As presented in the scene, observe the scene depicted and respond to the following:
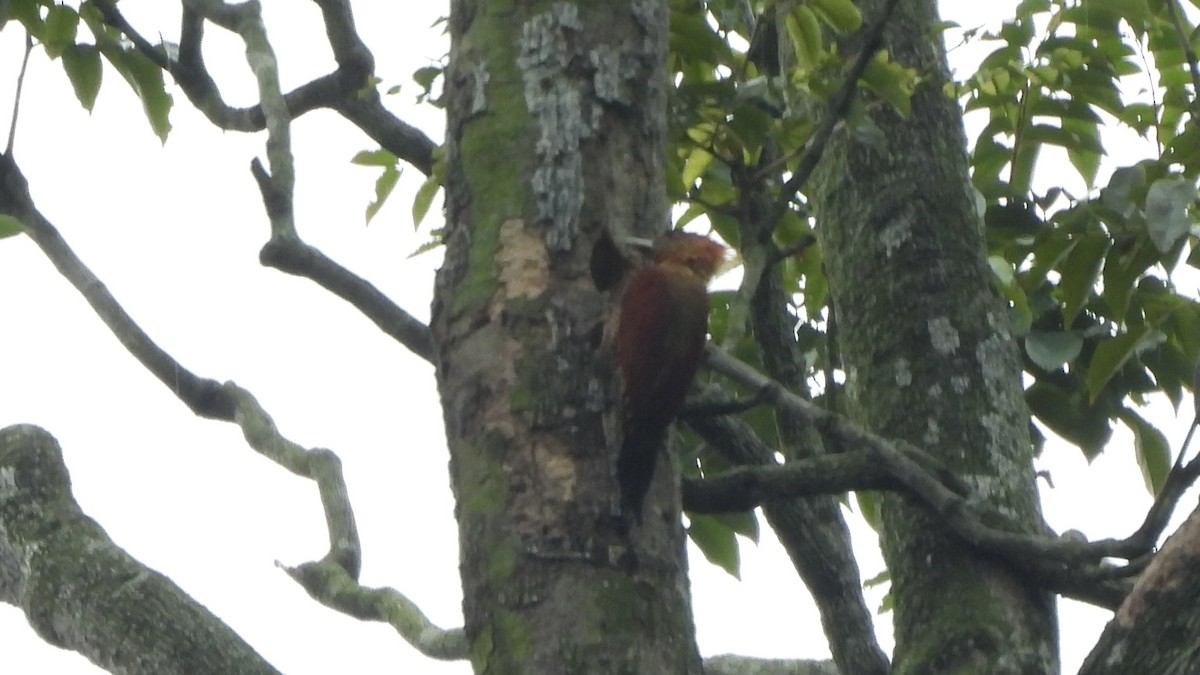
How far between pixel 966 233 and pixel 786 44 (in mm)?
548

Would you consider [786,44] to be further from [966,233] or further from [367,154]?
[367,154]

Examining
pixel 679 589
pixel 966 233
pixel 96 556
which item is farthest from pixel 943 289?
pixel 96 556

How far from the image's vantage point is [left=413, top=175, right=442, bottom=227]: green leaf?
328 centimetres

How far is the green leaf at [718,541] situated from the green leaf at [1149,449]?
2.74 feet

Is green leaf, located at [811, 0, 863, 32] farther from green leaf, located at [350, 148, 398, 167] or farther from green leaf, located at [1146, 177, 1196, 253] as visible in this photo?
green leaf, located at [350, 148, 398, 167]

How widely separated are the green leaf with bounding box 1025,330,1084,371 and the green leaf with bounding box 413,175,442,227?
4.01 feet

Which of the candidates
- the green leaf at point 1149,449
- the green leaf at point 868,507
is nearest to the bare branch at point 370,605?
the green leaf at point 868,507

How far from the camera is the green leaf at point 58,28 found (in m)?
3.04

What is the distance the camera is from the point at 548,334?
2.30m

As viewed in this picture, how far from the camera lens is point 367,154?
351 cm

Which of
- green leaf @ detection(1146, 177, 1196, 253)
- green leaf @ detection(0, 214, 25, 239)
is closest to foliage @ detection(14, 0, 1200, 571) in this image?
green leaf @ detection(1146, 177, 1196, 253)

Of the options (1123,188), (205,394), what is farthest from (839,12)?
(205,394)

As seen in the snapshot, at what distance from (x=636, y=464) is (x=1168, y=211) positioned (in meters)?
1.02

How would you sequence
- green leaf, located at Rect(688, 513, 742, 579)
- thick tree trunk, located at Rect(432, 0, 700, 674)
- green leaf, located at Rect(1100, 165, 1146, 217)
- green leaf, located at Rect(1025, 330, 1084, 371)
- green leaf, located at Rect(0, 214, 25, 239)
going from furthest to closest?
green leaf, located at Rect(688, 513, 742, 579) → green leaf, located at Rect(1025, 330, 1084, 371) → green leaf, located at Rect(1100, 165, 1146, 217) → green leaf, located at Rect(0, 214, 25, 239) → thick tree trunk, located at Rect(432, 0, 700, 674)
